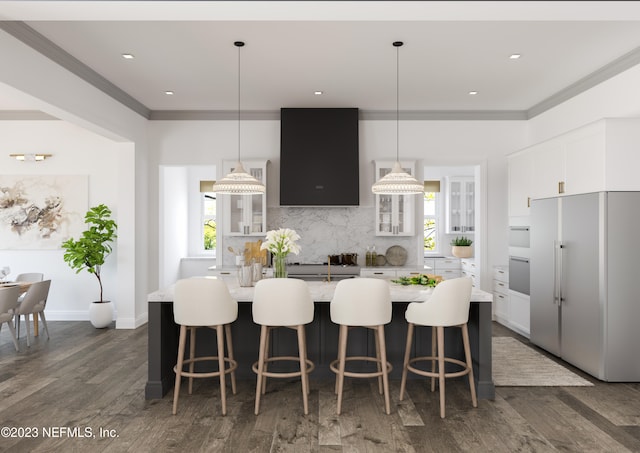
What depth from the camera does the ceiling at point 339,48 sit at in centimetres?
→ 267

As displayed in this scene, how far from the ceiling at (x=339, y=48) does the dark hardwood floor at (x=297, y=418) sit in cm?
260

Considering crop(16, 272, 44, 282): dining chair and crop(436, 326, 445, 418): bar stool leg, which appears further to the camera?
crop(16, 272, 44, 282): dining chair

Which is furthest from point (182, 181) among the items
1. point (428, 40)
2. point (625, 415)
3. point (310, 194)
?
point (625, 415)

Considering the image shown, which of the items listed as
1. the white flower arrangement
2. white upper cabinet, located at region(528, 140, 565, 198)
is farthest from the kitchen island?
white upper cabinet, located at region(528, 140, 565, 198)

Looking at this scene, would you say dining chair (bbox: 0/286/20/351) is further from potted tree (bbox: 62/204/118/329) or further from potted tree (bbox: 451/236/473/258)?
potted tree (bbox: 451/236/473/258)

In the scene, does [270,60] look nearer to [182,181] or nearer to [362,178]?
[362,178]

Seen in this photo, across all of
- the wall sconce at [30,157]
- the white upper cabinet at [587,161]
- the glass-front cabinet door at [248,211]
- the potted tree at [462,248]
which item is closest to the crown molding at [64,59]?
the wall sconce at [30,157]

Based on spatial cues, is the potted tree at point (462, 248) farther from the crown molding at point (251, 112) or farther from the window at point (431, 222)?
the crown molding at point (251, 112)

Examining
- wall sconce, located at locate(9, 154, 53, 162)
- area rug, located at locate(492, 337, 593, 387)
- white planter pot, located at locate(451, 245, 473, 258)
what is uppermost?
wall sconce, located at locate(9, 154, 53, 162)

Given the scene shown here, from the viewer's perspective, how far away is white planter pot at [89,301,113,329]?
20.1ft

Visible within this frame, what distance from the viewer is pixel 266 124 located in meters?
6.70

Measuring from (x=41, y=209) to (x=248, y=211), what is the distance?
3030 mm

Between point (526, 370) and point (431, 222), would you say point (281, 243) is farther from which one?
point (431, 222)

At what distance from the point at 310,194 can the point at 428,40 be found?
275cm
